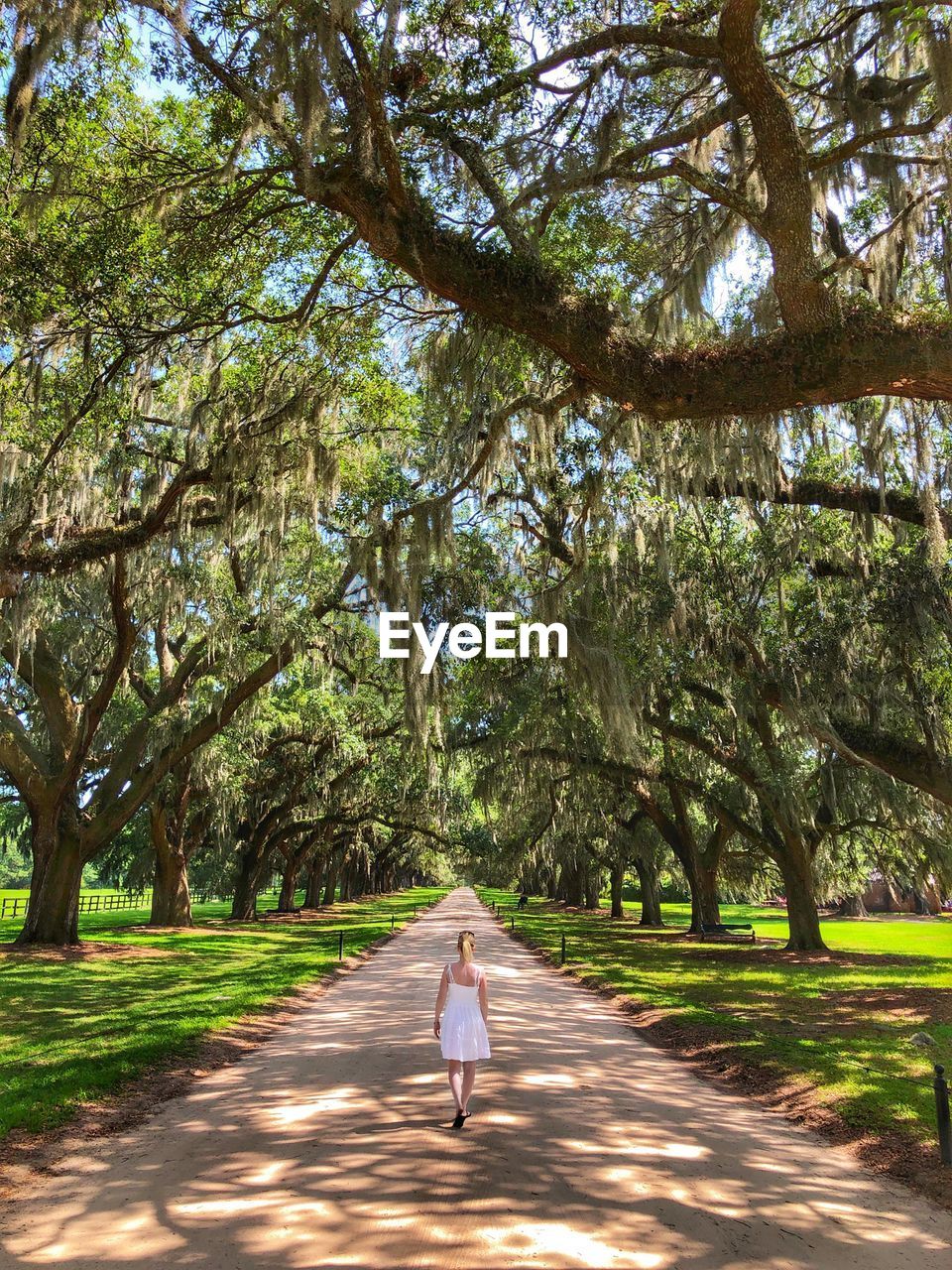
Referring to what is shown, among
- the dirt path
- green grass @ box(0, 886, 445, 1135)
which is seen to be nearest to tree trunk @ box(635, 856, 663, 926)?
green grass @ box(0, 886, 445, 1135)

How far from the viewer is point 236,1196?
12.9 ft

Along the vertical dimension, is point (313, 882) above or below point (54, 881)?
below

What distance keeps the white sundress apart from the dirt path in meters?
0.42

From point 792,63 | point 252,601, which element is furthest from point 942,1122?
point 252,601

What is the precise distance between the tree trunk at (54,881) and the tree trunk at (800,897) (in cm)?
1436

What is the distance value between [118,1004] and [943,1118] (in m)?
9.01

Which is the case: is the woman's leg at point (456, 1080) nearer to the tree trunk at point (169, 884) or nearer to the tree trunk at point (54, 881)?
the tree trunk at point (54, 881)

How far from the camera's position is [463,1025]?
5.32 m

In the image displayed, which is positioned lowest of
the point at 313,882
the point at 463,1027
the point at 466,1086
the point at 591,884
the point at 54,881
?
the point at 591,884

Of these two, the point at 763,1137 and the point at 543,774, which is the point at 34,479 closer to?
the point at 763,1137

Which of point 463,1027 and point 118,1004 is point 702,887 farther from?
point 463,1027

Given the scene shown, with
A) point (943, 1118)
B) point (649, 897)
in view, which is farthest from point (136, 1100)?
point (649, 897)

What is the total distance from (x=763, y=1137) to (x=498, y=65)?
26.3ft

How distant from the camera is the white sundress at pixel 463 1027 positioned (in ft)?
17.3
